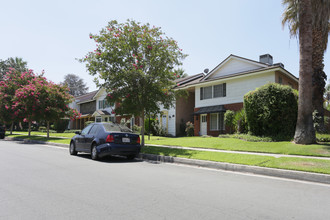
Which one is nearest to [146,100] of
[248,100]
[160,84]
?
[160,84]

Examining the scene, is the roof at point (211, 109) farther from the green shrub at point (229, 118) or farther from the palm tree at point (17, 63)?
the palm tree at point (17, 63)

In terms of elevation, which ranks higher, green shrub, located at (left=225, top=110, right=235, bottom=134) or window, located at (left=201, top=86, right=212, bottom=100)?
window, located at (left=201, top=86, right=212, bottom=100)

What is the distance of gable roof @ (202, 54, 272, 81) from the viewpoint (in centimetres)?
2147

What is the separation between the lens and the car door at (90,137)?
10516mm

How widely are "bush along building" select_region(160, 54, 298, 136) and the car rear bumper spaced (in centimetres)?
1305

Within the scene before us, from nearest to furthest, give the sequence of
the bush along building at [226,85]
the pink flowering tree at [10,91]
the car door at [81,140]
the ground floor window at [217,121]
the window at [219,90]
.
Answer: the car door at [81,140] < the bush along building at [226,85] < the ground floor window at [217,121] < the window at [219,90] < the pink flowering tree at [10,91]

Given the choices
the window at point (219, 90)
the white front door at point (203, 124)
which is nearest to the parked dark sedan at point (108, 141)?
the white front door at point (203, 124)

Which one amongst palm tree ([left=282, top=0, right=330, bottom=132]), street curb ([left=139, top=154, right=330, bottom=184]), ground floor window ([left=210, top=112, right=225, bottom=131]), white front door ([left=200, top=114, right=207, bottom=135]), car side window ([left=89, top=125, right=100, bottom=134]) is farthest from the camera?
white front door ([left=200, top=114, right=207, bottom=135])

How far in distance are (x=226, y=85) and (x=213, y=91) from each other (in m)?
1.50

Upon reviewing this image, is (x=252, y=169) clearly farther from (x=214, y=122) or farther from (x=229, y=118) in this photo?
(x=214, y=122)

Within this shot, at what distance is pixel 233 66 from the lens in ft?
75.0

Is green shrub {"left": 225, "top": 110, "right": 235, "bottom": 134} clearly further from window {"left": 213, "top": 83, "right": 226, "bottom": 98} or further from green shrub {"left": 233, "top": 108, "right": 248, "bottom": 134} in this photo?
window {"left": 213, "top": 83, "right": 226, "bottom": 98}

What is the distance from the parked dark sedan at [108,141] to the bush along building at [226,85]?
12859 millimetres

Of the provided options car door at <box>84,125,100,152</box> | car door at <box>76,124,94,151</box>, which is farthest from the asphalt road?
car door at <box>76,124,94,151</box>
